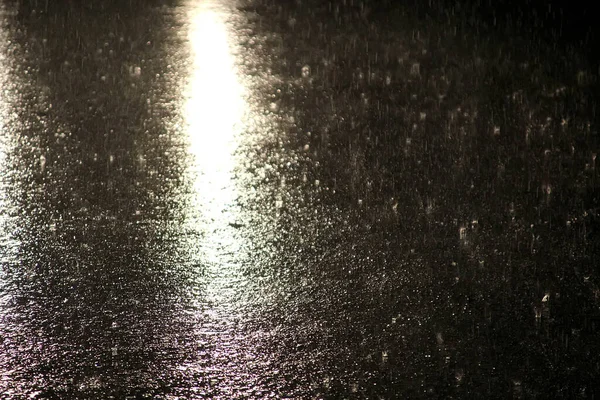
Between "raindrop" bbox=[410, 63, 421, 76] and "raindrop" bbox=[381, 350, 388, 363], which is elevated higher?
"raindrop" bbox=[410, 63, 421, 76]

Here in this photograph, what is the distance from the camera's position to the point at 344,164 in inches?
237

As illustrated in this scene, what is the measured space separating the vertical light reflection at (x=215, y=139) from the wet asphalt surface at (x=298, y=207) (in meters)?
0.02

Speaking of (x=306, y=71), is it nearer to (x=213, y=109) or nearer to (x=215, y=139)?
(x=213, y=109)

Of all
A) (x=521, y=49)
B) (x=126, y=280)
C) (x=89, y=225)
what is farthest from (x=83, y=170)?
(x=521, y=49)

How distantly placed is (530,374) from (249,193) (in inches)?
89.2

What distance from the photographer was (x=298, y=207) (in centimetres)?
553

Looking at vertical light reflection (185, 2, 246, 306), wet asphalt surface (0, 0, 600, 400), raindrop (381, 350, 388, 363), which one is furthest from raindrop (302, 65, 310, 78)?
raindrop (381, 350, 388, 363)

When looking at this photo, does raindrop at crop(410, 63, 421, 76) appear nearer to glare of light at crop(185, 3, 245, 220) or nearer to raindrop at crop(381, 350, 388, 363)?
glare of light at crop(185, 3, 245, 220)

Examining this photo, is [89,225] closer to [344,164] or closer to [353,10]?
[344,164]

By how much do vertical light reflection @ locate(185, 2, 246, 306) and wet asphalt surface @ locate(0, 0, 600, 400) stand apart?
19 mm

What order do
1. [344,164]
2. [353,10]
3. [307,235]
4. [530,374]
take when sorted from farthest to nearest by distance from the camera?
[353,10]
[344,164]
[307,235]
[530,374]

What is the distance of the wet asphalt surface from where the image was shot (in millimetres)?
4082

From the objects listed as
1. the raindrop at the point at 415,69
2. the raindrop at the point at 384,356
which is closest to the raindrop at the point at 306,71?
the raindrop at the point at 415,69

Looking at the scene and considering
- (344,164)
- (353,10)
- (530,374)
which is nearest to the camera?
(530,374)
